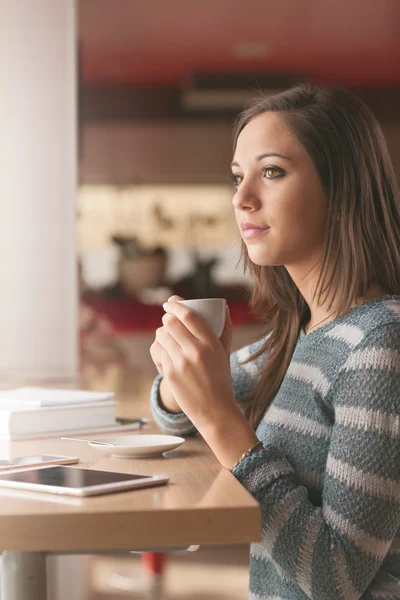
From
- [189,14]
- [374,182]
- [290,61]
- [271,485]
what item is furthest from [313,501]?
[290,61]

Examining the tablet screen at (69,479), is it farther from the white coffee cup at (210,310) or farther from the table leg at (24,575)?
the white coffee cup at (210,310)

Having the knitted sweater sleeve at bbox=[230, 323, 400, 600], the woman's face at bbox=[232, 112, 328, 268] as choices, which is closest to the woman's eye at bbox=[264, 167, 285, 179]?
the woman's face at bbox=[232, 112, 328, 268]

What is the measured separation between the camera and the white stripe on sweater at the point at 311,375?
1.01 m

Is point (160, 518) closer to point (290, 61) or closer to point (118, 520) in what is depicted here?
point (118, 520)

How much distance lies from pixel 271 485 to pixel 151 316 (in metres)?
5.59

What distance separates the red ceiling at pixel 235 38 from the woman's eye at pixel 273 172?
15.7 ft

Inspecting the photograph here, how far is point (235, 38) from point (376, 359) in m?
5.55

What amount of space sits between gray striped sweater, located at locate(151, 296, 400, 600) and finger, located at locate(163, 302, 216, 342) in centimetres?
15

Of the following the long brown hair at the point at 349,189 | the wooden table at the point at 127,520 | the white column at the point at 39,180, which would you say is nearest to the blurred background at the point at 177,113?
the white column at the point at 39,180

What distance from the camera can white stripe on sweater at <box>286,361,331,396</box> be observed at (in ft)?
3.32

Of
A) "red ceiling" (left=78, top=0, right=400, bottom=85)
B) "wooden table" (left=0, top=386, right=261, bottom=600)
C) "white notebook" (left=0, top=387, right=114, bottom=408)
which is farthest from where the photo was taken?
"red ceiling" (left=78, top=0, right=400, bottom=85)

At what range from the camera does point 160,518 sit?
2.39 ft

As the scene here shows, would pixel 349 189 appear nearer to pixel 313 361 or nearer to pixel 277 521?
pixel 313 361

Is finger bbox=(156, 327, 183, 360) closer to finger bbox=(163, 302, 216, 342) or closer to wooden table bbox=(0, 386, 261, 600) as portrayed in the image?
finger bbox=(163, 302, 216, 342)
